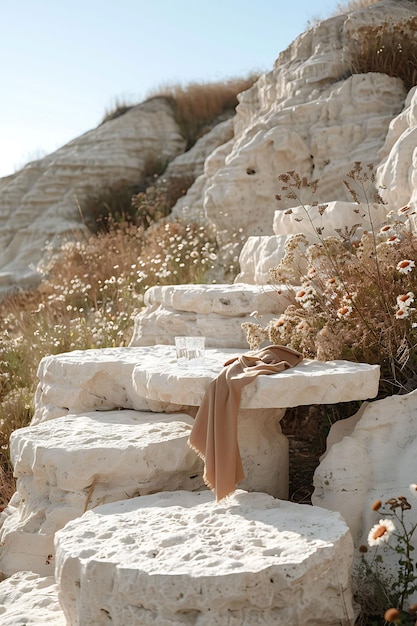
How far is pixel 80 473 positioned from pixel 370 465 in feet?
5.54

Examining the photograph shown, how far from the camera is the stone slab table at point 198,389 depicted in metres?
4.00

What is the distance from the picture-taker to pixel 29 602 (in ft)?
12.9

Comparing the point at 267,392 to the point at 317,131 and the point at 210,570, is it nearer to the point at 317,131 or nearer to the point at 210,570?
the point at 210,570

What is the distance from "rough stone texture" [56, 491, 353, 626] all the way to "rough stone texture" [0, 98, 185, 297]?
1047cm

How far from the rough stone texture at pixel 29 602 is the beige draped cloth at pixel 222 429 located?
3.43 ft

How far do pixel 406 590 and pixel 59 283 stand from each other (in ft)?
26.6

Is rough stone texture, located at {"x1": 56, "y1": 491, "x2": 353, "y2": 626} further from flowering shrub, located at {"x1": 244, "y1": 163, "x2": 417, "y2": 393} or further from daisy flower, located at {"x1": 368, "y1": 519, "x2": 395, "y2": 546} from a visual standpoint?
flowering shrub, located at {"x1": 244, "y1": 163, "x2": 417, "y2": 393}

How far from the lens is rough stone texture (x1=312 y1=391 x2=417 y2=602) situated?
397cm

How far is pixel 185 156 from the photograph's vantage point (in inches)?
569

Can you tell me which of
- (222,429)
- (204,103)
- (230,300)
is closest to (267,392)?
(222,429)

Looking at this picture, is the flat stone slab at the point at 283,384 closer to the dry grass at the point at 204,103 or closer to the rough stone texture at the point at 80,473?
the rough stone texture at the point at 80,473

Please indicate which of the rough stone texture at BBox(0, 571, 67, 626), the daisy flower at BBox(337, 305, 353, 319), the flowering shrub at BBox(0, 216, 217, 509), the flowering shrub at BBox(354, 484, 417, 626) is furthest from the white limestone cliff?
the rough stone texture at BBox(0, 571, 67, 626)

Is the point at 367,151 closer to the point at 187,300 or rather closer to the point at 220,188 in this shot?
the point at 220,188

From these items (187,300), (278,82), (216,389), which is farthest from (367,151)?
(216,389)
